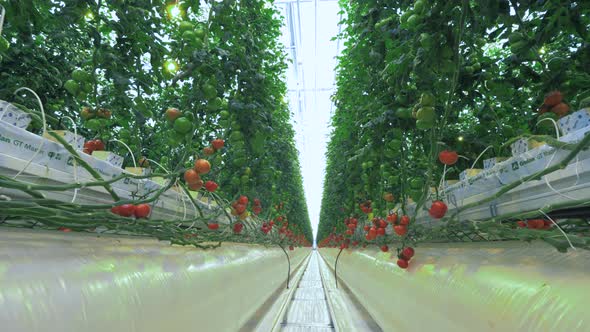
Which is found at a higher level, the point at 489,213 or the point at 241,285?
the point at 489,213

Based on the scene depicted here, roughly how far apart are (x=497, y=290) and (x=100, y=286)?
3.88 feet

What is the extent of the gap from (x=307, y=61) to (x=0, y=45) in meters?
7.24

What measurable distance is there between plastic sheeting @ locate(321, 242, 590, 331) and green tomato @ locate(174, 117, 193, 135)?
1239 millimetres

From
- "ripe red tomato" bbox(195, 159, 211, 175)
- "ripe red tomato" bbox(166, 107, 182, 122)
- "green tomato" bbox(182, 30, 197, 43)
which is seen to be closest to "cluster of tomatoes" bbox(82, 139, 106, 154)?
"ripe red tomato" bbox(166, 107, 182, 122)

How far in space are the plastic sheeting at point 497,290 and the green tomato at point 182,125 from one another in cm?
124

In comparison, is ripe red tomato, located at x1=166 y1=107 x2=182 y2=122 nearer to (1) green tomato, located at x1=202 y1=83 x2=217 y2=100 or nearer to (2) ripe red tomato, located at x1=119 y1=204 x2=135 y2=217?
(1) green tomato, located at x1=202 y1=83 x2=217 y2=100

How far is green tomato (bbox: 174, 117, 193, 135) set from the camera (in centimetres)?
150

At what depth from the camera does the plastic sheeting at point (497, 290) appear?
0.86 m

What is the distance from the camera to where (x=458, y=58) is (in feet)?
4.28

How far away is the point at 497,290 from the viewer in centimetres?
111

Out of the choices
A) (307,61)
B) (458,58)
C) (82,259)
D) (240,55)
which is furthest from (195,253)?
(307,61)

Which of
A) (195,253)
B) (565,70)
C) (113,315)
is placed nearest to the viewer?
(113,315)

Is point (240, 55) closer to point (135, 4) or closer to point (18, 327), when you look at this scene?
point (135, 4)

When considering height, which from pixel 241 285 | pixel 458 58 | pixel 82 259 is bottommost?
pixel 241 285
